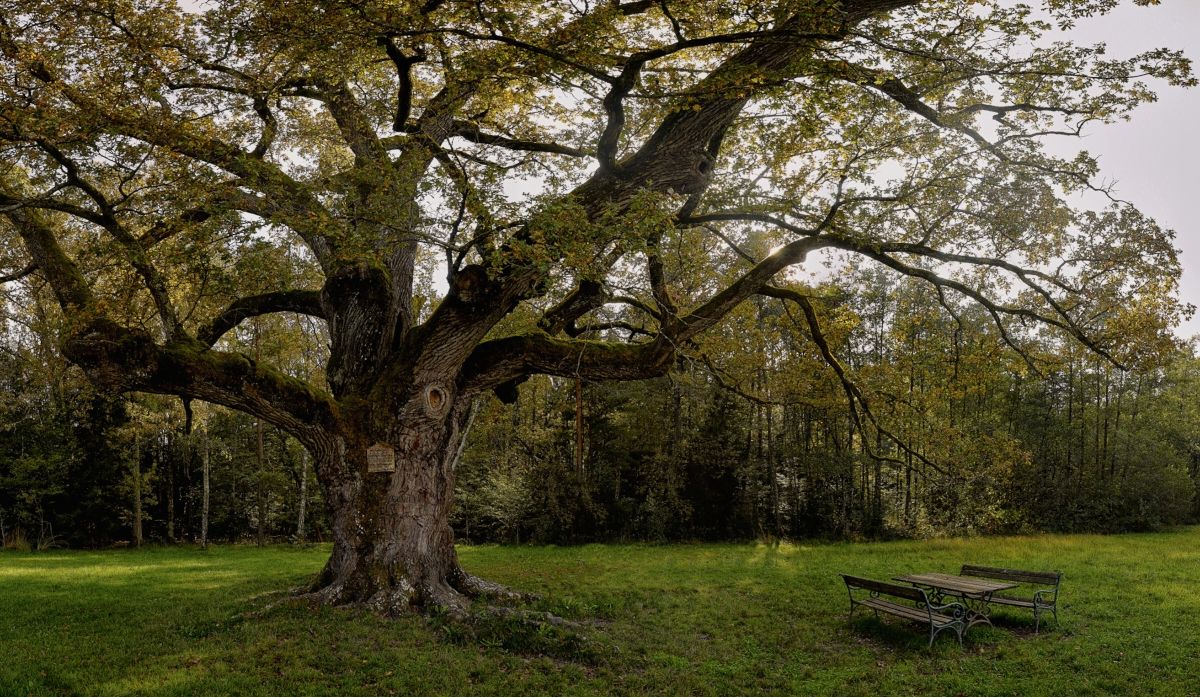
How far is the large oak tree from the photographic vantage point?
7.14 metres

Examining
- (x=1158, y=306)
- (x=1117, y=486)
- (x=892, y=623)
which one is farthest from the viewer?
(x=1117, y=486)

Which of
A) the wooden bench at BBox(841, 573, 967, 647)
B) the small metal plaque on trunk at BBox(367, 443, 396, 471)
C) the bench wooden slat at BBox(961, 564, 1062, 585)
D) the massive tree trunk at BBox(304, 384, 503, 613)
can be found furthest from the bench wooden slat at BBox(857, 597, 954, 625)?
the small metal plaque on trunk at BBox(367, 443, 396, 471)

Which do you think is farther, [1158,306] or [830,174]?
[830,174]

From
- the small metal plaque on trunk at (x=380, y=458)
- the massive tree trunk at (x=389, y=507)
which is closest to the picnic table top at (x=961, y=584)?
the massive tree trunk at (x=389, y=507)

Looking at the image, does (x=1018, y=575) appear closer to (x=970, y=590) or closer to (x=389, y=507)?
(x=970, y=590)

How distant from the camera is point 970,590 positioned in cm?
856

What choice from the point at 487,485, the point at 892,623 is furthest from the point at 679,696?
the point at 487,485

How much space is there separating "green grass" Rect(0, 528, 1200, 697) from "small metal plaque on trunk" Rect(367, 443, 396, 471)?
1.90 metres

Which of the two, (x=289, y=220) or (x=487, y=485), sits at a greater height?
(x=289, y=220)

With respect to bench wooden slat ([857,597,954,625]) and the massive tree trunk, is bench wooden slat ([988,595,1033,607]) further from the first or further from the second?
the massive tree trunk

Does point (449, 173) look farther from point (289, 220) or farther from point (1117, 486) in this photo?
point (1117, 486)

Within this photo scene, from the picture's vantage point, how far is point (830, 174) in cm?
966

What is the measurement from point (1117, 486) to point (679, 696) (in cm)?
3098

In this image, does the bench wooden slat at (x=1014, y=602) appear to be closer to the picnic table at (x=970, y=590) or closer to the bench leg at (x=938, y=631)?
the picnic table at (x=970, y=590)
